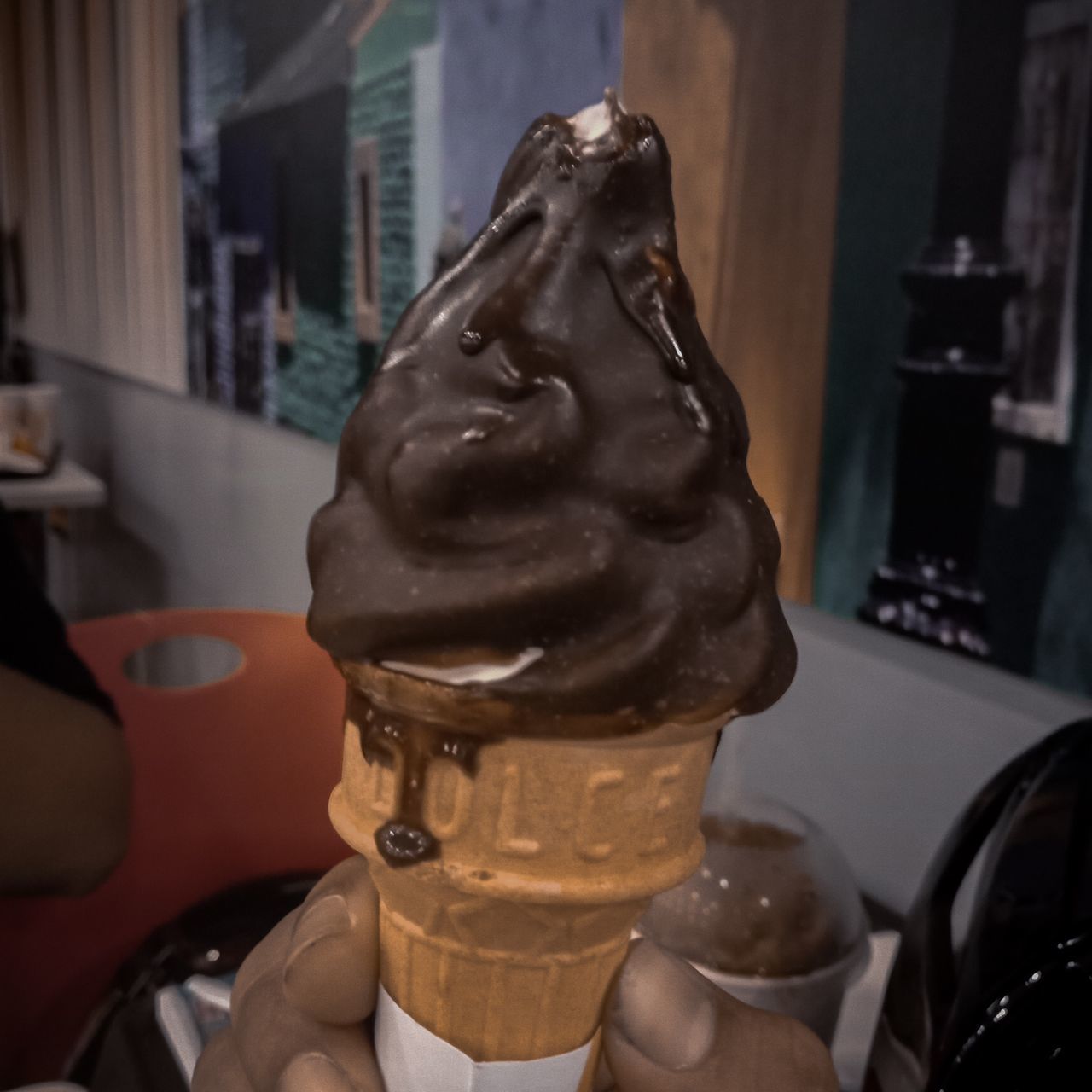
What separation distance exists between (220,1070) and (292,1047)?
0.22 ft

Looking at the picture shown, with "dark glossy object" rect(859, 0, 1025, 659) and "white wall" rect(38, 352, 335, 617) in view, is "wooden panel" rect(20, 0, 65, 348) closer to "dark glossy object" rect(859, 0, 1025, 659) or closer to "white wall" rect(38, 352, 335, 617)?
"white wall" rect(38, 352, 335, 617)

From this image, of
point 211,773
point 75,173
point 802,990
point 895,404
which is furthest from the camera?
point 75,173

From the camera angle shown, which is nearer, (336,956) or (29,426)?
(336,956)

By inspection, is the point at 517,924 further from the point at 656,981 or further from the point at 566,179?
the point at 566,179

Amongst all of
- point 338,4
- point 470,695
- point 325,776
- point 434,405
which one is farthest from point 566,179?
point 338,4

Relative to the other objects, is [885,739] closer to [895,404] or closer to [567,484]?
[895,404]

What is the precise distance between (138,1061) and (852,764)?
2.69ft

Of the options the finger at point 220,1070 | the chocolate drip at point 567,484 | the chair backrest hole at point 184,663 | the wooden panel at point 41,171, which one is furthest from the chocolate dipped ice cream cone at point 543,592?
the wooden panel at point 41,171

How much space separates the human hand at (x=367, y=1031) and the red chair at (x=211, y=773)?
895mm

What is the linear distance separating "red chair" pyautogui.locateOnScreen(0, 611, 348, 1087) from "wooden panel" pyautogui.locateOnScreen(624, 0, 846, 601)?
79 centimetres

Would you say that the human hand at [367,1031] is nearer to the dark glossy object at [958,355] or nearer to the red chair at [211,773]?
the dark glossy object at [958,355]

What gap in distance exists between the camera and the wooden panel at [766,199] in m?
1.06

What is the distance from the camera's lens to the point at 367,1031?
1.93 ft

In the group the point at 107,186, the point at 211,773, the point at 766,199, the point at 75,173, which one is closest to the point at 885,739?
the point at 766,199
